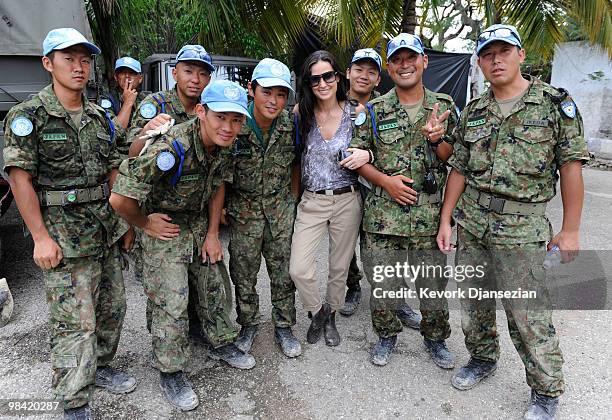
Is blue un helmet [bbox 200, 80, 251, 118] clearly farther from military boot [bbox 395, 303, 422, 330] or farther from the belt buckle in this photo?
military boot [bbox 395, 303, 422, 330]

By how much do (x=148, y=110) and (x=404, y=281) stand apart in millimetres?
1933

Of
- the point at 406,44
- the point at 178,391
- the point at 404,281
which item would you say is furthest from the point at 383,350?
the point at 406,44

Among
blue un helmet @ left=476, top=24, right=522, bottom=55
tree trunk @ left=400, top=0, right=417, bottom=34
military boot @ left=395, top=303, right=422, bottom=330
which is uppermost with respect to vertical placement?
tree trunk @ left=400, top=0, right=417, bottom=34

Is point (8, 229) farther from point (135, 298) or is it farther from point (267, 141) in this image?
point (267, 141)

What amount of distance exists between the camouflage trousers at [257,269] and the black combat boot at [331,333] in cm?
25

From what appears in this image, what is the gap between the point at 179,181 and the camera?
234 cm

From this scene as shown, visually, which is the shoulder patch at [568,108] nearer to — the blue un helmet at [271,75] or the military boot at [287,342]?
the blue un helmet at [271,75]

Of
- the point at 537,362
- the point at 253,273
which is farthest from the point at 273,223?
the point at 537,362

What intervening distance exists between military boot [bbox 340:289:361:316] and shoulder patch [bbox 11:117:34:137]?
234 cm

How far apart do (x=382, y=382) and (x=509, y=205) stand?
1220 mm

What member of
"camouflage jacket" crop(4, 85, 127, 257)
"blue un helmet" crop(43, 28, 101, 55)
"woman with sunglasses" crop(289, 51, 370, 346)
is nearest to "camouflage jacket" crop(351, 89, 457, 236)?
"woman with sunglasses" crop(289, 51, 370, 346)

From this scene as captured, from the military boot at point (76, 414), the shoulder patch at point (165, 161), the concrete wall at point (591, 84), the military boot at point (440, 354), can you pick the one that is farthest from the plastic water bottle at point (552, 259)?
the concrete wall at point (591, 84)

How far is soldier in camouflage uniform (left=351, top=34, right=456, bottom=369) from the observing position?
2590mm

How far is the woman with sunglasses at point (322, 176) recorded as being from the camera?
9.21 ft
